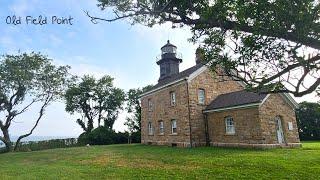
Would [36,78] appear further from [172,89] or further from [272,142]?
[272,142]

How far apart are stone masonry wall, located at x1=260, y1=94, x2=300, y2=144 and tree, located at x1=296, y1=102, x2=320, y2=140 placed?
1705 cm

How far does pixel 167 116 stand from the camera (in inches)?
1168

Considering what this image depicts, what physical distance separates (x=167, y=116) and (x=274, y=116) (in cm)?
1064

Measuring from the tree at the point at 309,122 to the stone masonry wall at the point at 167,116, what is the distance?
19664 mm

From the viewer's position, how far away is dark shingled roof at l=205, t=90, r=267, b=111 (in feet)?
71.2

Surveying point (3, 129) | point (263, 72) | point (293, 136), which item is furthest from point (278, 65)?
point (3, 129)

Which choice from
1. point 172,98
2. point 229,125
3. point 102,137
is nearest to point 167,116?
point 172,98

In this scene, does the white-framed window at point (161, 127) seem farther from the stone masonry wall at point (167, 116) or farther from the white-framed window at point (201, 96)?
the white-framed window at point (201, 96)

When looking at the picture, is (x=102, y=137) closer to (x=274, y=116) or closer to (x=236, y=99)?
(x=236, y=99)

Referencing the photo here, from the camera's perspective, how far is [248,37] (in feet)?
26.2

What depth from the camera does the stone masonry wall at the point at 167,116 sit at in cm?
2651

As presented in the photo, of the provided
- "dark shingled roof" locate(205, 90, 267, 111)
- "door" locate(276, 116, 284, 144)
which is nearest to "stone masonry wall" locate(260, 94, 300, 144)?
"door" locate(276, 116, 284, 144)

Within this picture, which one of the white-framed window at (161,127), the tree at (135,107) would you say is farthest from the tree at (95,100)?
the white-framed window at (161,127)

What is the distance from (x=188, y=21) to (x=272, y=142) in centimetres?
1483
